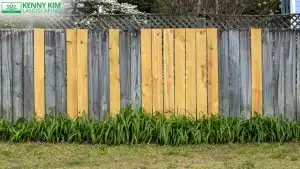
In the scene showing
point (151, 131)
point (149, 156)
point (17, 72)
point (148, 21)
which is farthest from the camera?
point (148, 21)

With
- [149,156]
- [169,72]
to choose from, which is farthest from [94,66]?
[149,156]

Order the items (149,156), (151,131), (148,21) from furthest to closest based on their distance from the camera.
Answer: (148,21)
(151,131)
(149,156)

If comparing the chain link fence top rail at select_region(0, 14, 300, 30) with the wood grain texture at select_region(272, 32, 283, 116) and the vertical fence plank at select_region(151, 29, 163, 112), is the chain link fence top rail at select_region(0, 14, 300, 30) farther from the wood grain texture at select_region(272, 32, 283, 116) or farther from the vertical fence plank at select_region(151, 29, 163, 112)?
the vertical fence plank at select_region(151, 29, 163, 112)

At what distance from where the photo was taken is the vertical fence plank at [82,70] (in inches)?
338

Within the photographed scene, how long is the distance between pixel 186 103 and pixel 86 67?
1.57 metres

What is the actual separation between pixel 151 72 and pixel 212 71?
0.90 metres

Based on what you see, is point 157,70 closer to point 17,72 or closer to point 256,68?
point 256,68

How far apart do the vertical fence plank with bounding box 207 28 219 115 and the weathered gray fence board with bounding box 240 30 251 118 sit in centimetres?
37

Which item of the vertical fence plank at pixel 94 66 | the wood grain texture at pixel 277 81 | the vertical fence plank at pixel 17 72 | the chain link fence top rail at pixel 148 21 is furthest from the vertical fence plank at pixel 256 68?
the chain link fence top rail at pixel 148 21

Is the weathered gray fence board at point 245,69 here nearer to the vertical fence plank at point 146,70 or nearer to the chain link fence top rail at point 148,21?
the vertical fence plank at point 146,70

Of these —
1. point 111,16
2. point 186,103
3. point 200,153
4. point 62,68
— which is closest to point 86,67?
point 62,68

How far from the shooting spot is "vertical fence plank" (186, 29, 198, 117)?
8609mm

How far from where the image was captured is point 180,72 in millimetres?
8625

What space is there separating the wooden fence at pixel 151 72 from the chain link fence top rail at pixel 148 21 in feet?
13.3
